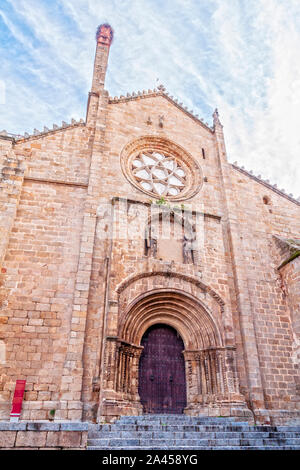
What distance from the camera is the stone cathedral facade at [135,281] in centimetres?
862

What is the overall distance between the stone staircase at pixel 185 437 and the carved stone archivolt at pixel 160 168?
7568 millimetres

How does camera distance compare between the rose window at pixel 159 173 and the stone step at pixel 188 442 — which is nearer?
the stone step at pixel 188 442

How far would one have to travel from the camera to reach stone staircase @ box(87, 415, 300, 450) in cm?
583

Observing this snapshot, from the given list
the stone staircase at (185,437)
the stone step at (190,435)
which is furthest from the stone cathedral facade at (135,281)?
the stone step at (190,435)

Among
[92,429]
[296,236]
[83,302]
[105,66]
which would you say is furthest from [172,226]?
[105,66]

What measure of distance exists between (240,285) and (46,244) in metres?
6.41

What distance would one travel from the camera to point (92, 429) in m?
6.43

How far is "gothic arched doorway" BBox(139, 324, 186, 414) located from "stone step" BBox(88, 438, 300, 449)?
11.1 ft

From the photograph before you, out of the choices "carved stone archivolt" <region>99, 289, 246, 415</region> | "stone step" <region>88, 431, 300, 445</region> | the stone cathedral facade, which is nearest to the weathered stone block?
"stone step" <region>88, 431, 300, 445</region>

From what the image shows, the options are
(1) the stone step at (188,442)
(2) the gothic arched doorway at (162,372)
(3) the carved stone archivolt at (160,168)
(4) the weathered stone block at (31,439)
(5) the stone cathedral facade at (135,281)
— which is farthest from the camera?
(3) the carved stone archivolt at (160,168)

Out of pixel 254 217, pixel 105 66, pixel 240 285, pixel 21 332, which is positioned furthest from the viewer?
pixel 105 66

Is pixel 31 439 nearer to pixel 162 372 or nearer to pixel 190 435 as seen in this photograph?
pixel 190 435

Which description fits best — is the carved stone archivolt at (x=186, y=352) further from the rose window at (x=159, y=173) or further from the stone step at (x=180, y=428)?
the rose window at (x=159, y=173)

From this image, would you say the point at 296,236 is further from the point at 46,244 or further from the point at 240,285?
the point at 46,244
